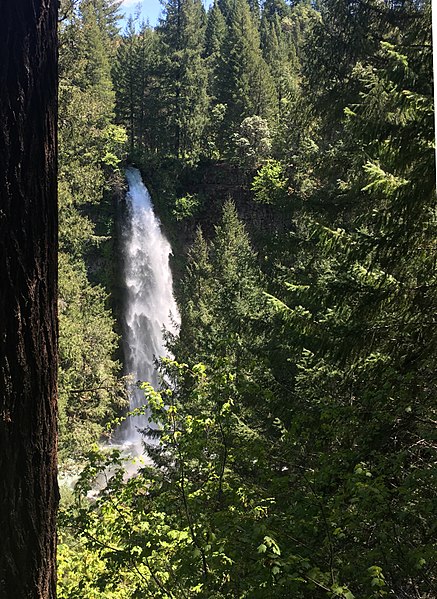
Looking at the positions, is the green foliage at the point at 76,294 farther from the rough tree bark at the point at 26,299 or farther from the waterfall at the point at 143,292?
the rough tree bark at the point at 26,299

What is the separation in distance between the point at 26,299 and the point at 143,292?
2425 cm

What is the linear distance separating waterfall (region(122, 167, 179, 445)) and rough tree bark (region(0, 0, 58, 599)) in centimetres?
2117

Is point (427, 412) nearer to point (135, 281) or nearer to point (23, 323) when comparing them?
point (23, 323)

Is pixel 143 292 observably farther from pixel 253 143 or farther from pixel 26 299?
pixel 26 299

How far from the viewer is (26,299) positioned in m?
1.71

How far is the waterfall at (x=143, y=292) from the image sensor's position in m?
24.1

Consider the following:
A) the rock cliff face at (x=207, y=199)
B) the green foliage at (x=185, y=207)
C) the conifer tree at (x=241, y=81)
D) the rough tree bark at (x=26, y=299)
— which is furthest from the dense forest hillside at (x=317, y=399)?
the conifer tree at (x=241, y=81)

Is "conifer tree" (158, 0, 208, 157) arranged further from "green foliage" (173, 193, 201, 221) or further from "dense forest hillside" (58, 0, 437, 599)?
"dense forest hillside" (58, 0, 437, 599)

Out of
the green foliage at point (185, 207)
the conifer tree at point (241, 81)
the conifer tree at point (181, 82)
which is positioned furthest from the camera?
the conifer tree at point (241, 81)

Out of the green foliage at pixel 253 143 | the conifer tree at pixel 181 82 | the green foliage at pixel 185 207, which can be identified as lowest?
the green foliage at pixel 185 207

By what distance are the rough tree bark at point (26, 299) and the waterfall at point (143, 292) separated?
834 inches

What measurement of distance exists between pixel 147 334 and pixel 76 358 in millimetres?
11131

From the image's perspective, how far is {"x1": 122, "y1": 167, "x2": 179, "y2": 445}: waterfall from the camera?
24.1 metres

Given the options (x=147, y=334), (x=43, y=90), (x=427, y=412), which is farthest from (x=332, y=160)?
(x=147, y=334)
